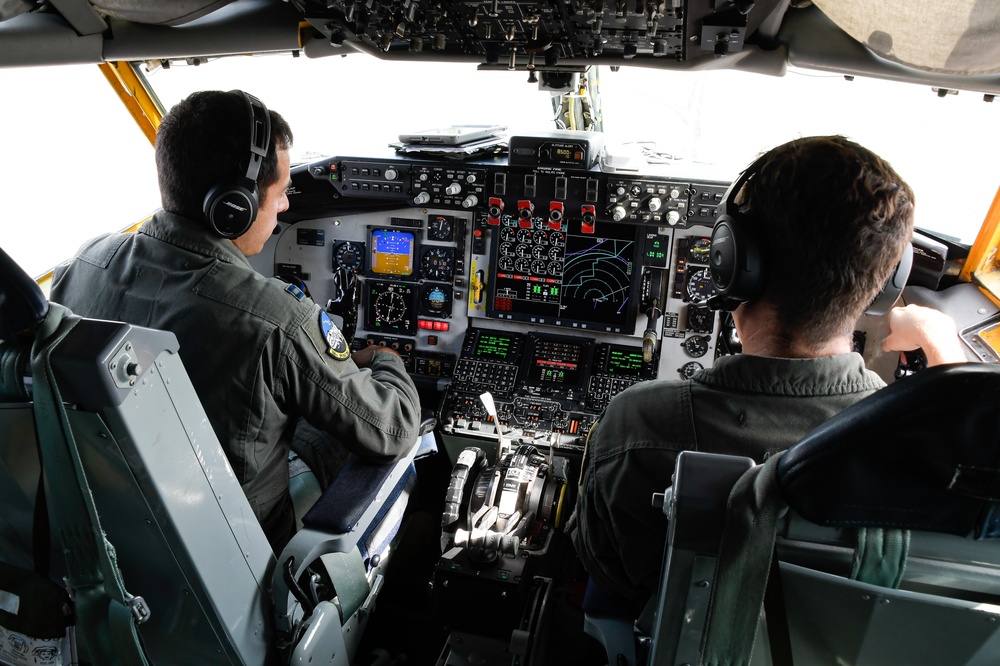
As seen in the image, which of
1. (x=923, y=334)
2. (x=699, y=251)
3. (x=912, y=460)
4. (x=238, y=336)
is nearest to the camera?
(x=912, y=460)

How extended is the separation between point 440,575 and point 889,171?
1552 mm

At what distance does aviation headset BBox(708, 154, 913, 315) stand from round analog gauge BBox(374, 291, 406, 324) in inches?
78.9

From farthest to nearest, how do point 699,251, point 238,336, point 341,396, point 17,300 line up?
1. point 699,251
2. point 341,396
3. point 238,336
4. point 17,300

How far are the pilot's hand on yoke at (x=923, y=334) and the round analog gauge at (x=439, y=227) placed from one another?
5.68ft

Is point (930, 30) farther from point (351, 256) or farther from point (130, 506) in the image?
point (351, 256)

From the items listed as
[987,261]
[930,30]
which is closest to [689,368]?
[987,261]

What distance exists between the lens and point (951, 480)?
0.63 m

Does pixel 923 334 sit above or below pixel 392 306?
above

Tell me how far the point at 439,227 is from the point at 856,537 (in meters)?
2.48

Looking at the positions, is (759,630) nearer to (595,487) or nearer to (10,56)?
(595,487)

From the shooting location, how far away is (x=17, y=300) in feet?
3.14

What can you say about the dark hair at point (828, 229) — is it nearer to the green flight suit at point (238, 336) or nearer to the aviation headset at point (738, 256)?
the aviation headset at point (738, 256)

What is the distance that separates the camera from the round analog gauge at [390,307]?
3.14m

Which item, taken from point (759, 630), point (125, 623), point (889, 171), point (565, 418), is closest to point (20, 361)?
point (125, 623)
